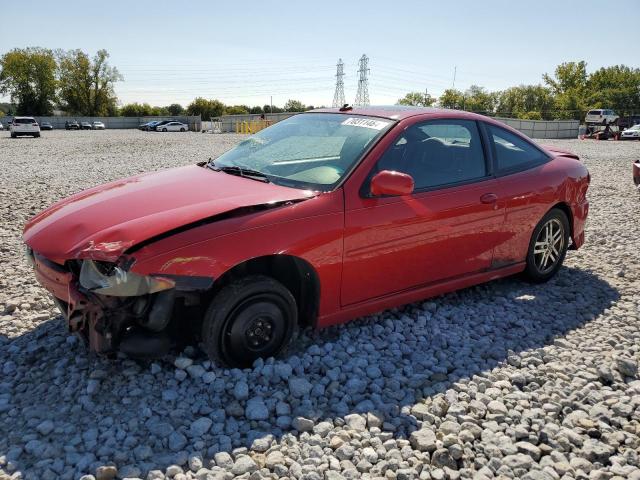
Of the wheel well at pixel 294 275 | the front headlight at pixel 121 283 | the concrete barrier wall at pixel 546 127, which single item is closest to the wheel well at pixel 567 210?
the wheel well at pixel 294 275

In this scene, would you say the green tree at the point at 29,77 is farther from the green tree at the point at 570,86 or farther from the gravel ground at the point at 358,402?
the gravel ground at the point at 358,402

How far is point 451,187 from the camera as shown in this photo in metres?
4.14

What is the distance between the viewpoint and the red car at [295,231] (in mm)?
2988

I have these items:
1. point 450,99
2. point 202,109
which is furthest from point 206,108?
point 450,99

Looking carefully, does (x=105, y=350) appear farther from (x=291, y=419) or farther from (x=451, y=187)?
(x=451, y=187)

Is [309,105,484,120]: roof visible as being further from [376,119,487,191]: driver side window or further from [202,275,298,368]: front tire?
[202,275,298,368]: front tire

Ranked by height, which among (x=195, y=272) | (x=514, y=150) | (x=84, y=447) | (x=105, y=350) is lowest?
(x=84, y=447)

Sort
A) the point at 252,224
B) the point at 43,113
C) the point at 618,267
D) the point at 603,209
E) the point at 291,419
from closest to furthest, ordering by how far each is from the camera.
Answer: the point at 291,419 → the point at 252,224 → the point at 618,267 → the point at 603,209 → the point at 43,113

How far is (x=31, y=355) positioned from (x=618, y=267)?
5.43 m

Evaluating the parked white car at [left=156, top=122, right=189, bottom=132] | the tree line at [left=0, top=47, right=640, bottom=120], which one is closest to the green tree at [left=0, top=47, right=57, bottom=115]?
the tree line at [left=0, top=47, right=640, bottom=120]

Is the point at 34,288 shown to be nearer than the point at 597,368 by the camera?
No

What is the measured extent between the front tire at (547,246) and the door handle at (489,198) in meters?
0.72

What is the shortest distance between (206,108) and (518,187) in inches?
3334

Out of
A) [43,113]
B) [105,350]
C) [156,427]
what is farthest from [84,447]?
[43,113]
